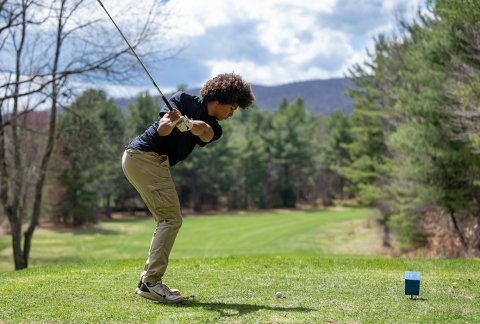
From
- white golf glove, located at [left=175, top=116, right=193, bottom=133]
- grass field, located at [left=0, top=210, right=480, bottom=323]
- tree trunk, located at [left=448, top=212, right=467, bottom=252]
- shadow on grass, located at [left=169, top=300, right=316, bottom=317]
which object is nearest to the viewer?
grass field, located at [left=0, top=210, right=480, bottom=323]

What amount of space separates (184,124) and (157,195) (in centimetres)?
80

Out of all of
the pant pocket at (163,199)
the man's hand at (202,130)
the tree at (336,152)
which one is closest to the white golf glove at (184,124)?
the man's hand at (202,130)

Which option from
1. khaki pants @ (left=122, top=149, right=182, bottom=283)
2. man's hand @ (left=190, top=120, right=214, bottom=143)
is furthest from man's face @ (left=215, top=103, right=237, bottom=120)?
khaki pants @ (left=122, top=149, right=182, bottom=283)

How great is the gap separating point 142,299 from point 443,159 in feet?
51.8

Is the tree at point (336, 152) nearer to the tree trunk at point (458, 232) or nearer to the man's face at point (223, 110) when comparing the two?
the tree trunk at point (458, 232)

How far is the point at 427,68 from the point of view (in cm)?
1845

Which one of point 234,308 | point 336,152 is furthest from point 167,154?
point 336,152

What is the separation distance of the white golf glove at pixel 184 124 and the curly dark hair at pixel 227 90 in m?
0.46

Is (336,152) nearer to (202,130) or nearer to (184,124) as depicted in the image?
(202,130)

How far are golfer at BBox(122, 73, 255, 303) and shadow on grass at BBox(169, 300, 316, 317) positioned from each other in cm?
23

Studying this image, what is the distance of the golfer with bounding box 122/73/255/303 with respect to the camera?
17.2 feet

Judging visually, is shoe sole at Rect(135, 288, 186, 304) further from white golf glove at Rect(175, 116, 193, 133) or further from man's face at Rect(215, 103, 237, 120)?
man's face at Rect(215, 103, 237, 120)

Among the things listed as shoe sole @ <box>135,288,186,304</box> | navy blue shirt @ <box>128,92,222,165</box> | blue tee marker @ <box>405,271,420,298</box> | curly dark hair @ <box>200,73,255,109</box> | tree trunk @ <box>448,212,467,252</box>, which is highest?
curly dark hair @ <box>200,73,255,109</box>

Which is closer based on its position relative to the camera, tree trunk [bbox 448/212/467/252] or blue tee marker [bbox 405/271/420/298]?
blue tee marker [bbox 405/271/420/298]
